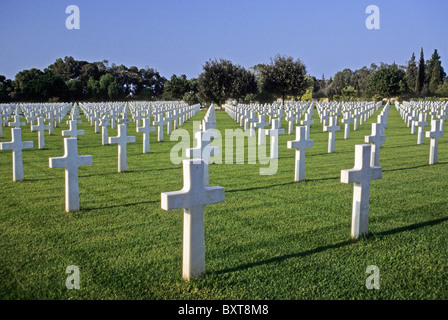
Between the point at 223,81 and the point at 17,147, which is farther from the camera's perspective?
the point at 223,81

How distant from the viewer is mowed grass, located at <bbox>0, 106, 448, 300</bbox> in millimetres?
3361

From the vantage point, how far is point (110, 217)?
17.5ft

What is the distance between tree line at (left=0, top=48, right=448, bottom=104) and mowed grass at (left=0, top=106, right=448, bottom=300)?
41.3 metres

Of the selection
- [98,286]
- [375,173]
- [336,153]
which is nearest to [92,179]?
[98,286]

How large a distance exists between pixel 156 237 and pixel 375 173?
8.13 ft

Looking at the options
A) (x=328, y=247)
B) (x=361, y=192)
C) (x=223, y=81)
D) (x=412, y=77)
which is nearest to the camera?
(x=328, y=247)

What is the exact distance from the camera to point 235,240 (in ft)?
14.6

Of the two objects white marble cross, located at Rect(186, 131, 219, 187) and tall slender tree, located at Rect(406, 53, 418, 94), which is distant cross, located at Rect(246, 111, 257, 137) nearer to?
white marble cross, located at Rect(186, 131, 219, 187)

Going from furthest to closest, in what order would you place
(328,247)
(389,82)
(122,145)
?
1. (389,82)
2. (122,145)
3. (328,247)

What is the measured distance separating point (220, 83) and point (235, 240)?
44745 mm

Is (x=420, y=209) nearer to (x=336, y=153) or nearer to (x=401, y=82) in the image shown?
(x=336, y=153)

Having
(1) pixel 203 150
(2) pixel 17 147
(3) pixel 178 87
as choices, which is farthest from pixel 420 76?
(2) pixel 17 147

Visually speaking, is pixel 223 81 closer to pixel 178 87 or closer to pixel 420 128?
pixel 178 87

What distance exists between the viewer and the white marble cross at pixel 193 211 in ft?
11.0
